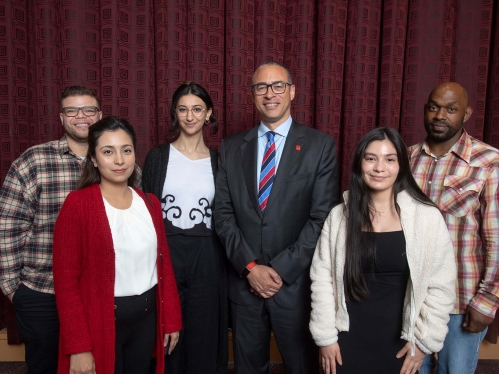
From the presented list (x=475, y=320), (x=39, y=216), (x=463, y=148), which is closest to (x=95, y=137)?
(x=39, y=216)

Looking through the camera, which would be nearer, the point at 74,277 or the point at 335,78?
the point at 74,277

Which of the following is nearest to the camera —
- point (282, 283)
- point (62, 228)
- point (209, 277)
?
point (62, 228)

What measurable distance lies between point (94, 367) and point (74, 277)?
337 mm

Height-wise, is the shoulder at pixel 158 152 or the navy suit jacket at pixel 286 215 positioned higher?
the shoulder at pixel 158 152

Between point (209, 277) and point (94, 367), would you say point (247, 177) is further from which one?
point (94, 367)

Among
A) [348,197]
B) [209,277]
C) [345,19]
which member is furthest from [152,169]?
[345,19]

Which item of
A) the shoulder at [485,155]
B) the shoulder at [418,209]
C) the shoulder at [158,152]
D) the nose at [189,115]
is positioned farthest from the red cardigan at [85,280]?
the shoulder at [485,155]

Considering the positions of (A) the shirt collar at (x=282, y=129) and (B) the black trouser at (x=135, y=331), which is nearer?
(B) the black trouser at (x=135, y=331)

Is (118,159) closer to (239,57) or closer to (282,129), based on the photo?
(282,129)

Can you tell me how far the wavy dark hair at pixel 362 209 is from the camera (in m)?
1.37

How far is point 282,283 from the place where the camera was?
166 cm

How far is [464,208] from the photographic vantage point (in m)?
1.55

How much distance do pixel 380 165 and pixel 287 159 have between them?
0.45 metres

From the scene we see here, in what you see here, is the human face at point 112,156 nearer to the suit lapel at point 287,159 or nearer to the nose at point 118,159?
the nose at point 118,159
